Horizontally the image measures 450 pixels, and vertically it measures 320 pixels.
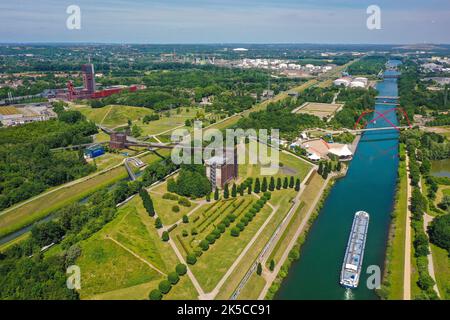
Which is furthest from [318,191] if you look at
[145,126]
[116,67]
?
[116,67]

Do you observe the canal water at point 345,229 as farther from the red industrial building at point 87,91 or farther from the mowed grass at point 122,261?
the red industrial building at point 87,91

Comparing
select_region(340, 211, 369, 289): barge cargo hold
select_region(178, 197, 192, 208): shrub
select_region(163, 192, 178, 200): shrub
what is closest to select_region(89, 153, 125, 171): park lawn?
select_region(163, 192, 178, 200): shrub

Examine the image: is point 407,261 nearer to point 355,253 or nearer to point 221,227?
point 355,253

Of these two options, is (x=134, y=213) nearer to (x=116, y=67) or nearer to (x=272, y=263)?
(x=272, y=263)

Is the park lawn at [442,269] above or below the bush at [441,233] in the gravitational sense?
below

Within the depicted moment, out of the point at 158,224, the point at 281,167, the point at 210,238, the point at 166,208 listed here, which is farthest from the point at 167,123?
the point at 210,238

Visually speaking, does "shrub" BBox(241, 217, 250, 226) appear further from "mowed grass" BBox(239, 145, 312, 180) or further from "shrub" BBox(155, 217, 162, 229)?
"mowed grass" BBox(239, 145, 312, 180)

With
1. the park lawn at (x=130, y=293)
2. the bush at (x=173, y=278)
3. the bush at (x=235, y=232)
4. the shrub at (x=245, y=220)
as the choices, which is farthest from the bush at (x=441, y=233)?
the park lawn at (x=130, y=293)
